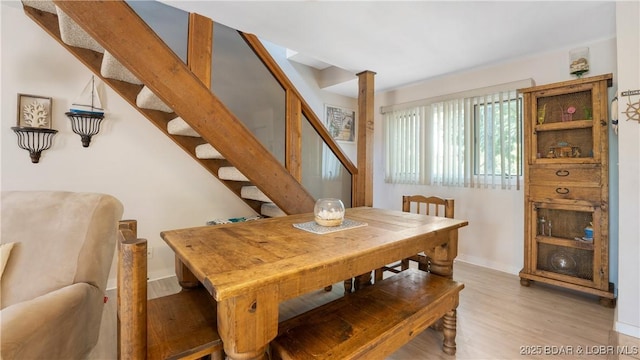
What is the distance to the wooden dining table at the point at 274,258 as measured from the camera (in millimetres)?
880

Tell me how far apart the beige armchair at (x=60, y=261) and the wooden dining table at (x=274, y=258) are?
0.35m

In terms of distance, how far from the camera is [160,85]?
5.36ft

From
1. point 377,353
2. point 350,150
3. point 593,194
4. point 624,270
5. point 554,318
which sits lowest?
point 554,318

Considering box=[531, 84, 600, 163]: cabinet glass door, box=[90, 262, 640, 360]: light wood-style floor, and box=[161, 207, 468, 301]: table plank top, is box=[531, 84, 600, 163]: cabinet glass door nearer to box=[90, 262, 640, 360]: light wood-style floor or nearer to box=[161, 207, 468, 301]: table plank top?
box=[90, 262, 640, 360]: light wood-style floor

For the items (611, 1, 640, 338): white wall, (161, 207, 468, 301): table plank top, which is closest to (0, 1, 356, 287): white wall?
(161, 207, 468, 301): table plank top

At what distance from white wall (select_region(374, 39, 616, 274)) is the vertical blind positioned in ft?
0.51

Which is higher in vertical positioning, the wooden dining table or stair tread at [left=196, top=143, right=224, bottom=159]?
stair tread at [left=196, top=143, right=224, bottom=159]

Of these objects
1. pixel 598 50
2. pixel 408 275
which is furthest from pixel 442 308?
pixel 598 50

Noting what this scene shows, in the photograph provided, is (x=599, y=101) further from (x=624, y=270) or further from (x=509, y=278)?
(x=509, y=278)

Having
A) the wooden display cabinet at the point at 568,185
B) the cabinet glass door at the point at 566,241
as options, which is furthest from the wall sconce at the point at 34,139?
the cabinet glass door at the point at 566,241

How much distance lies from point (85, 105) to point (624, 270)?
4120mm

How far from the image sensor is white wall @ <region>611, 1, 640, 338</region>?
181 centimetres

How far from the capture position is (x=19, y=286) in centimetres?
124

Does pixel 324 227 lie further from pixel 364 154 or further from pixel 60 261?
pixel 364 154
